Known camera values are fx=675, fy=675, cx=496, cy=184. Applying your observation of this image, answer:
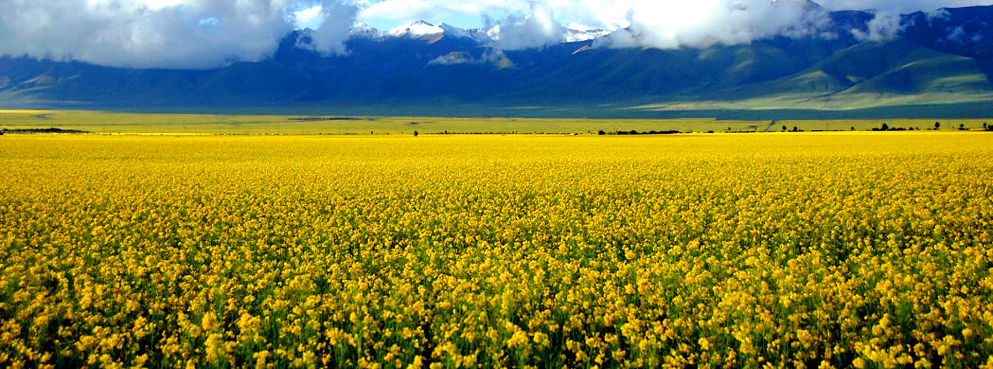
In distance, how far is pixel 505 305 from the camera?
642cm

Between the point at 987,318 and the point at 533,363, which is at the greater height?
the point at 987,318

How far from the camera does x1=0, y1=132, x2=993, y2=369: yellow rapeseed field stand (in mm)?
5637

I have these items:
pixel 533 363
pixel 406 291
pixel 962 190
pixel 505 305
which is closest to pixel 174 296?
pixel 406 291

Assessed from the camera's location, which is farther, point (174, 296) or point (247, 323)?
point (174, 296)

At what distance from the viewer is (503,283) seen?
742 cm

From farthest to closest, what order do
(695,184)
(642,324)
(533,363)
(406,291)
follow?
(695,184)
(406,291)
(642,324)
(533,363)

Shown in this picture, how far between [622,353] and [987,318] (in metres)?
3.14

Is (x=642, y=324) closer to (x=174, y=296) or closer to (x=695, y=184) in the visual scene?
(x=174, y=296)

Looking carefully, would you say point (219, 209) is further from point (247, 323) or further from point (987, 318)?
point (987, 318)

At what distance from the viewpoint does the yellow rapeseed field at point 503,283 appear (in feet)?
18.5

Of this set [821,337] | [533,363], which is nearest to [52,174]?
[533,363]

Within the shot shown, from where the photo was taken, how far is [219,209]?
14312 millimetres

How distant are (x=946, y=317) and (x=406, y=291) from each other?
5.14 m

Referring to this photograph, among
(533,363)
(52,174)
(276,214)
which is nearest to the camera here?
(533,363)
